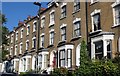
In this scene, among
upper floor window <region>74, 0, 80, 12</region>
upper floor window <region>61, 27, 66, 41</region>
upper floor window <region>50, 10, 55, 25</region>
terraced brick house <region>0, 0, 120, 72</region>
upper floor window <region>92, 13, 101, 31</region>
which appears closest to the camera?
terraced brick house <region>0, 0, 120, 72</region>

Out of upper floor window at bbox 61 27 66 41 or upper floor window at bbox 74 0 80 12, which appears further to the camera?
upper floor window at bbox 61 27 66 41

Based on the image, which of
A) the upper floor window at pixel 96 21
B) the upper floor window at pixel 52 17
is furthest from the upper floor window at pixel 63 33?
the upper floor window at pixel 96 21

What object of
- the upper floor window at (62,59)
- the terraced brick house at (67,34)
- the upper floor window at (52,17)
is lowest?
the upper floor window at (62,59)

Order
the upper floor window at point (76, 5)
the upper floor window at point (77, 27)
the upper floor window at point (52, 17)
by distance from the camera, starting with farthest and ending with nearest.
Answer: the upper floor window at point (52, 17), the upper floor window at point (76, 5), the upper floor window at point (77, 27)

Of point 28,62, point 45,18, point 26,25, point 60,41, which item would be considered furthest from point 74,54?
point 26,25

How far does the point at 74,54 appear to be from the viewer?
1148 inches

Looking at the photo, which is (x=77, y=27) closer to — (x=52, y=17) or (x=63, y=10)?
(x=63, y=10)

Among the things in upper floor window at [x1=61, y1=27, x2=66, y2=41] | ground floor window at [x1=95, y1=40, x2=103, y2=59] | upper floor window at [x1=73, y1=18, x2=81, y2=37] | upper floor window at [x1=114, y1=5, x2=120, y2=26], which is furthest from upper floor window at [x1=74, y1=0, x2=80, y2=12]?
upper floor window at [x1=114, y1=5, x2=120, y2=26]

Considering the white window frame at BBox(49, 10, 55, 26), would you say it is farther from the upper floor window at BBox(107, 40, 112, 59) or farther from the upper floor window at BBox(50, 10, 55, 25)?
the upper floor window at BBox(107, 40, 112, 59)

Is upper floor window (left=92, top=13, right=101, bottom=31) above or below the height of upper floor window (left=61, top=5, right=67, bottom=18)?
below

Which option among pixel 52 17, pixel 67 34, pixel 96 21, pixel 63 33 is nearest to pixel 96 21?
pixel 96 21

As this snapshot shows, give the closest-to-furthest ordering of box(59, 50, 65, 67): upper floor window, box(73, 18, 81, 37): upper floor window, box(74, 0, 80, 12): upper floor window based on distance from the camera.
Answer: box(73, 18, 81, 37): upper floor window → box(74, 0, 80, 12): upper floor window → box(59, 50, 65, 67): upper floor window

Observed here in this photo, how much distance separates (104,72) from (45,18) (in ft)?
67.7

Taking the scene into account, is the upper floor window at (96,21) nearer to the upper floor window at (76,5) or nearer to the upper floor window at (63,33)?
the upper floor window at (76,5)
